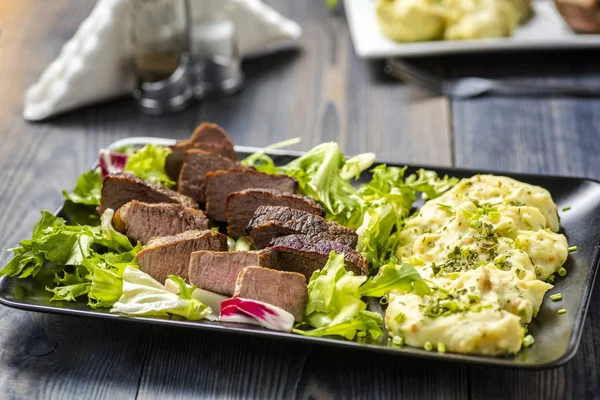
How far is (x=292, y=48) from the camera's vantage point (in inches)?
281

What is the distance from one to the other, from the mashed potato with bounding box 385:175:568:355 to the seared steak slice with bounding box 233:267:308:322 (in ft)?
1.27

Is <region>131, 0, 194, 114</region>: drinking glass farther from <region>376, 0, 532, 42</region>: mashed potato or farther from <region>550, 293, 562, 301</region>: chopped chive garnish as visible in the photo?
<region>550, 293, 562, 301</region>: chopped chive garnish

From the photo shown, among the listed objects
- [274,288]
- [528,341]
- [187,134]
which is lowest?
[187,134]

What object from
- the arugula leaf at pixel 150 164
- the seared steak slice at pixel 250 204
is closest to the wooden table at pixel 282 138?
the seared steak slice at pixel 250 204

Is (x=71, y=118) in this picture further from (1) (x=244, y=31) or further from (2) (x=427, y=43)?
(2) (x=427, y=43)

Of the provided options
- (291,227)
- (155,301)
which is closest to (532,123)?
(291,227)

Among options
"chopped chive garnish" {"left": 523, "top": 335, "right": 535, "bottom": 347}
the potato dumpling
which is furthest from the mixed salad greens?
the potato dumpling

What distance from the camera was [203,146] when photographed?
466 centimetres

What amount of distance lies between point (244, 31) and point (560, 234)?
360 centimetres

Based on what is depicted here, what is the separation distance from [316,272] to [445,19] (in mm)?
3486

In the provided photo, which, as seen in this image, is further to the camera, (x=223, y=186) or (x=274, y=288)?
(x=223, y=186)

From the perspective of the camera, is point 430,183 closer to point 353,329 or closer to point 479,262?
point 479,262

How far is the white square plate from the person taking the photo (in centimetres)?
629

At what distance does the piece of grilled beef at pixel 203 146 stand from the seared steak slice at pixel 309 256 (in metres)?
1.08
